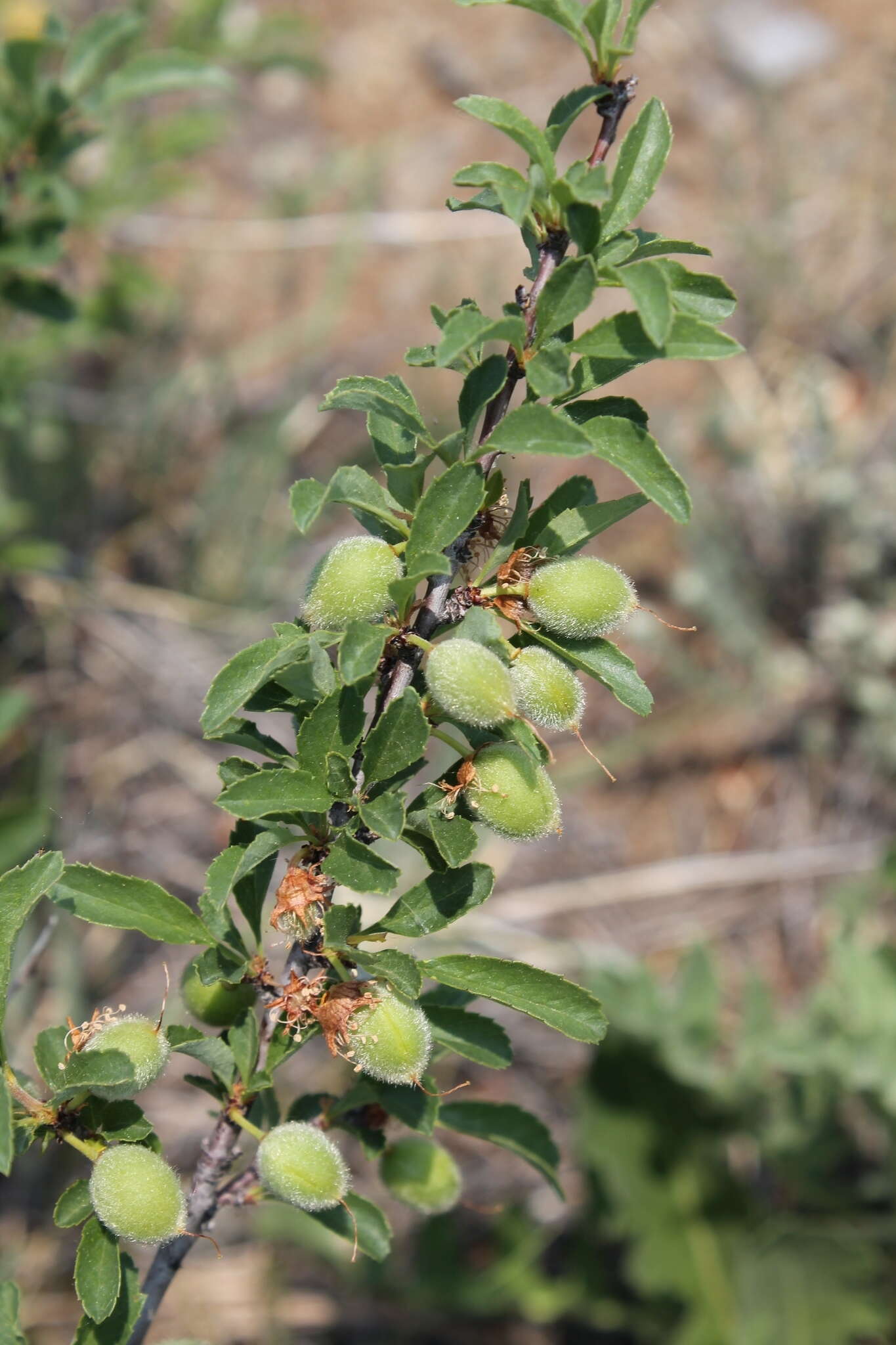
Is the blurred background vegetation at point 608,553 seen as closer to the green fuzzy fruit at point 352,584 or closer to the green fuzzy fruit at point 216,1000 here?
the green fuzzy fruit at point 216,1000

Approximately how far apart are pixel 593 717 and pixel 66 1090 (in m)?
3.25

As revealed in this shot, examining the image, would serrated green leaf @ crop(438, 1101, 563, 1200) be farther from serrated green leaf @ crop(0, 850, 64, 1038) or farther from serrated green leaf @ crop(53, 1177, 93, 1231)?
serrated green leaf @ crop(0, 850, 64, 1038)

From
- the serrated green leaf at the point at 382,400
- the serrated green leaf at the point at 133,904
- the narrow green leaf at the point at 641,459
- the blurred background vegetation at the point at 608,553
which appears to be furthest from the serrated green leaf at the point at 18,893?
the blurred background vegetation at the point at 608,553

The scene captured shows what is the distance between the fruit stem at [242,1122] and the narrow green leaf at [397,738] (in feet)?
1.31

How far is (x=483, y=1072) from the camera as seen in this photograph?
356 centimetres

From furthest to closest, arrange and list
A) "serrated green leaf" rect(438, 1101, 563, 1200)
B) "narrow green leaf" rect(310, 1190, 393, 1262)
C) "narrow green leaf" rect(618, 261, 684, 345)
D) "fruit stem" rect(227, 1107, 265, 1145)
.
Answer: "serrated green leaf" rect(438, 1101, 563, 1200), "narrow green leaf" rect(310, 1190, 393, 1262), "fruit stem" rect(227, 1107, 265, 1145), "narrow green leaf" rect(618, 261, 684, 345)

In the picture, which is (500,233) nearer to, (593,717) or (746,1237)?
(593,717)

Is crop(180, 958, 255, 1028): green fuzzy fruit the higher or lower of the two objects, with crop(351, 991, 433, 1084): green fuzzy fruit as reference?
lower

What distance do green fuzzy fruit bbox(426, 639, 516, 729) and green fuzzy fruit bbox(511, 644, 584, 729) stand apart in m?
0.06

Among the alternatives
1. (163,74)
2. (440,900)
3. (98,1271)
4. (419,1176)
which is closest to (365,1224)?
(419,1176)

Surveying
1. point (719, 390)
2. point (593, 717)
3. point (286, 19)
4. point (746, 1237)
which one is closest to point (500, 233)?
point (719, 390)

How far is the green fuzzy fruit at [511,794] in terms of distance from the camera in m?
1.12

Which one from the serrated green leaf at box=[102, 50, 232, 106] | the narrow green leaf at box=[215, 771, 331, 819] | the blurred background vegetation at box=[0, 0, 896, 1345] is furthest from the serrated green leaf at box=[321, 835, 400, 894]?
the serrated green leaf at box=[102, 50, 232, 106]

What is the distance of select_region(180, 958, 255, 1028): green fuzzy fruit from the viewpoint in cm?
127
